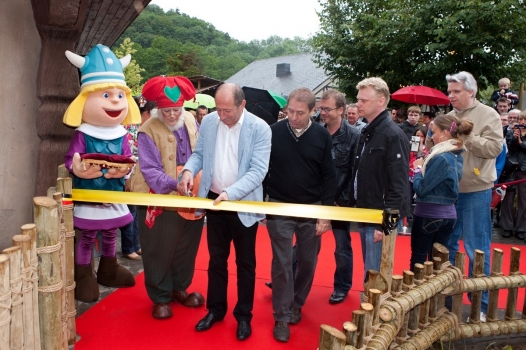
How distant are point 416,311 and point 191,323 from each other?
1695 mm

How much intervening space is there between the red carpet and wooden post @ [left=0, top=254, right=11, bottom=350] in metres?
1.35

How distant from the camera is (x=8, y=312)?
6.40ft

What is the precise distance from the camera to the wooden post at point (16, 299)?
1.97 m

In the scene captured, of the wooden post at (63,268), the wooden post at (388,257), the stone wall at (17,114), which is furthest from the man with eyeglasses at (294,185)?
the stone wall at (17,114)

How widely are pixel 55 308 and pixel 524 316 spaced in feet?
11.0

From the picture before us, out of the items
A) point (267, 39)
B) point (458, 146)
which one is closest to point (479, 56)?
point (458, 146)

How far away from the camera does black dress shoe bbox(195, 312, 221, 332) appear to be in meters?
3.46

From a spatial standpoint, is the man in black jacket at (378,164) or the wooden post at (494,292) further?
the wooden post at (494,292)

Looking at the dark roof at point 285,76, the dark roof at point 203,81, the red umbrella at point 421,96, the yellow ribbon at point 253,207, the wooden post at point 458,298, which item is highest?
the dark roof at point 285,76

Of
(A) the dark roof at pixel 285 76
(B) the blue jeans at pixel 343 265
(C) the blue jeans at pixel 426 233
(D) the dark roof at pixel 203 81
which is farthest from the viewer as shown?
(A) the dark roof at pixel 285 76

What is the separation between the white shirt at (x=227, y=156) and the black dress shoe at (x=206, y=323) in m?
1.02

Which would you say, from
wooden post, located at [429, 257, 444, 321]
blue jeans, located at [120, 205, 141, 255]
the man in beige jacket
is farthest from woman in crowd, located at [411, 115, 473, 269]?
blue jeans, located at [120, 205, 141, 255]

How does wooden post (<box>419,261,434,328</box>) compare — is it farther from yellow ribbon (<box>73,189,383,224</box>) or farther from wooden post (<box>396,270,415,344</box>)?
yellow ribbon (<box>73,189,383,224</box>)

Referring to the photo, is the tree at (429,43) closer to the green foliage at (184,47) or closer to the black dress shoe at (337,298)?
the black dress shoe at (337,298)
